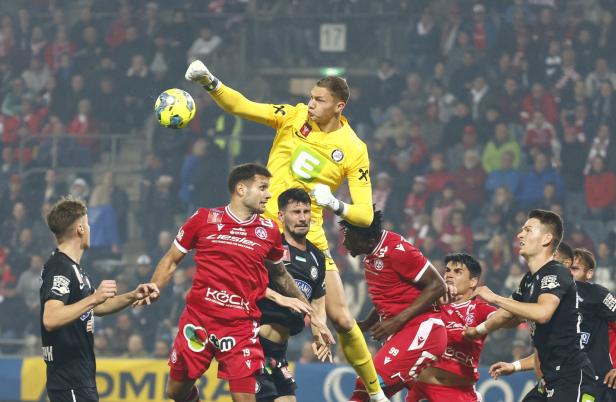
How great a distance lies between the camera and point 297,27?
2102 cm

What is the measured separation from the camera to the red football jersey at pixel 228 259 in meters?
8.51

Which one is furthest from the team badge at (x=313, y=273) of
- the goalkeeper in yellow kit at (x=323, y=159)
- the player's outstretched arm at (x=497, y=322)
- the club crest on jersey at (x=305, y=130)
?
the player's outstretched arm at (x=497, y=322)

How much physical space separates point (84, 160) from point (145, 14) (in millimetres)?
3218

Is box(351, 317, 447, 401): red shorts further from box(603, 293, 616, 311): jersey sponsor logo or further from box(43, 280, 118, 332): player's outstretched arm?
box(43, 280, 118, 332): player's outstretched arm

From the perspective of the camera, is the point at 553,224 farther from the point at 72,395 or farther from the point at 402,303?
the point at 72,395

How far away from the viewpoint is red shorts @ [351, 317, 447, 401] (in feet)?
32.1

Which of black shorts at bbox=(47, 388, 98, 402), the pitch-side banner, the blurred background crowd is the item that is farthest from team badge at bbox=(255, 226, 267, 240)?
the blurred background crowd

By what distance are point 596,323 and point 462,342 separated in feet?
4.00

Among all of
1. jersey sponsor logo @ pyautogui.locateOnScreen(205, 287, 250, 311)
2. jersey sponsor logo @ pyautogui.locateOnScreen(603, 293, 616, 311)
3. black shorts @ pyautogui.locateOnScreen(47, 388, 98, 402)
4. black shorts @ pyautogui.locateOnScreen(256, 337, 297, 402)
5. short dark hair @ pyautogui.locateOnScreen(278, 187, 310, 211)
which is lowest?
black shorts @ pyautogui.locateOnScreen(256, 337, 297, 402)

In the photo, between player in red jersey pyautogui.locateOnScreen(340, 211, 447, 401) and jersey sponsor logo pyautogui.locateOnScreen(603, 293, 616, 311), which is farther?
player in red jersey pyautogui.locateOnScreen(340, 211, 447, 401)

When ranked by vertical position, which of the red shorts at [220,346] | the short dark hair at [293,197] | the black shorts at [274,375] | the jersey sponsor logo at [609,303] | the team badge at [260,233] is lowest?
the black shorts at [274,375]

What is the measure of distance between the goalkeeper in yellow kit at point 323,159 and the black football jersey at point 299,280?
0.16 metres

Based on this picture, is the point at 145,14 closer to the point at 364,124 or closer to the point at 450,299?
the point at 364,124

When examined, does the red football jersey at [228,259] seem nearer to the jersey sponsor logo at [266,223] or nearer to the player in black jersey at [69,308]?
the jersey sponsor logo at [266,223]
